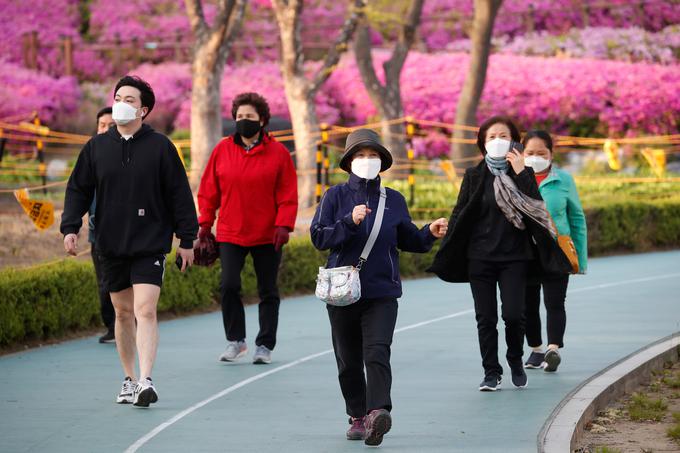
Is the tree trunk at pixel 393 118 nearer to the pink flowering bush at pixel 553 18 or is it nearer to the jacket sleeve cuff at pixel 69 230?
the pink flowering bush at pixel 553 18

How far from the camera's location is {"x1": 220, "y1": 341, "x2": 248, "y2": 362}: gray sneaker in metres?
10.4

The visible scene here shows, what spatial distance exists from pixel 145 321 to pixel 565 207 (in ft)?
10.00

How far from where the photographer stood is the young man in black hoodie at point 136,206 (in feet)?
27.8

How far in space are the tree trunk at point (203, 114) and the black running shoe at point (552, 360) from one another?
37.6 feet

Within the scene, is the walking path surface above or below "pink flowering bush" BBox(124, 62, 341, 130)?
below

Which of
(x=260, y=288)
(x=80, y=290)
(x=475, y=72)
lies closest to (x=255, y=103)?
(x=260, y=288)

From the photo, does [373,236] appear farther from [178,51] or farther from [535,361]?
[178,51]

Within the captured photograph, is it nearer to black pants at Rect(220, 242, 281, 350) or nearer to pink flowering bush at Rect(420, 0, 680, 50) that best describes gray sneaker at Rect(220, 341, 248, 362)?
black pants at Rect(220, 242, 281, 350)

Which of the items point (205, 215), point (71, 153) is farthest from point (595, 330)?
point (71, 153)

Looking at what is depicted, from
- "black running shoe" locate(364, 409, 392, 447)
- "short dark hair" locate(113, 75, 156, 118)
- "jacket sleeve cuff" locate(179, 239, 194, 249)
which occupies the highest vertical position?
"short dark hair" locate(113, 75, 156, 118)

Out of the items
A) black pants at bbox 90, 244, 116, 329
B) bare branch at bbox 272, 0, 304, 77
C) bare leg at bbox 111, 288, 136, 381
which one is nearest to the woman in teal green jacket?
bare leg at bbox 111, 288, 136, 381

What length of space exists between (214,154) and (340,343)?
3.19 metres

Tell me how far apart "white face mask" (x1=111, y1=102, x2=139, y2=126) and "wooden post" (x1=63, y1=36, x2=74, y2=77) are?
29.2 metres

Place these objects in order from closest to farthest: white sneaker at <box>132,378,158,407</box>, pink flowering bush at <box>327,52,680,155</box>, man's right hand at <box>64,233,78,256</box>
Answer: man's right hand at <box>64,233,78,256</box>, white sneaker at <box>132,378,158,407</box>, pink flowering bush at <box>327,52,680,155</box>
